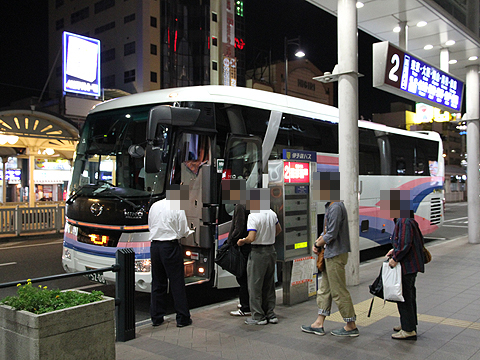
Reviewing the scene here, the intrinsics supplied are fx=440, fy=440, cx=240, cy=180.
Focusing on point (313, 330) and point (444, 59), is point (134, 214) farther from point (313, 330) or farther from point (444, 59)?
point (444, 59)

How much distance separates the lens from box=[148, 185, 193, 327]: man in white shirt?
606 cm

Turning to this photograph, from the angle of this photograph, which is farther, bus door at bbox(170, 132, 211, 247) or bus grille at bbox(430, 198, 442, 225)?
bus grille at bbox(430, 198, 442, 225)

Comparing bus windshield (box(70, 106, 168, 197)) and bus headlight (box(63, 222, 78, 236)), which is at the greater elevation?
bus windshield (box(70, 106, 168, 197))

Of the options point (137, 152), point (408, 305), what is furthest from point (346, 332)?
point (137, 152)

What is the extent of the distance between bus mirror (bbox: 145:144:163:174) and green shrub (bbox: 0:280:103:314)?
8.91 feet

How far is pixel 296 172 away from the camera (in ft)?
23.5

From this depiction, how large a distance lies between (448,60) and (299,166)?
9.53 metres

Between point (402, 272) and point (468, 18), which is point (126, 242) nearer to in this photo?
point (402, 272)

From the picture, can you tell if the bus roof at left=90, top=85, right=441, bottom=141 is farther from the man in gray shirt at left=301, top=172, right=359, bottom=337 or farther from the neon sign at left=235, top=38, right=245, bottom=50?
the neon sign at left=235, top=38, right=245, bottom=50

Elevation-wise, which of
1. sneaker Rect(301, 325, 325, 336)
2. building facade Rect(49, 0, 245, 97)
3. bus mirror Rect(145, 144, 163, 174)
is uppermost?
building facade Rect(49, 0, 245, 97)

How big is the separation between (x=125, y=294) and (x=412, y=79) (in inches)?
332

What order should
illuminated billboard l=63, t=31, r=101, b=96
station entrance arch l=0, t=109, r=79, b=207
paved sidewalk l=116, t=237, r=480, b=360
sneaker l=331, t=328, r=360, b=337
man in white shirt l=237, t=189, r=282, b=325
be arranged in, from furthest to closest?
illuminated billboard l=63, t=31, r=101, b=96
station entrance arch l=0, t=109, r=79, b=207
man in white shirt l=237, t=189, r=282, b=325
sneaker l=331, t=328, r=360, b=337
paved sidewalk l=116, t=237, r=480, b=360

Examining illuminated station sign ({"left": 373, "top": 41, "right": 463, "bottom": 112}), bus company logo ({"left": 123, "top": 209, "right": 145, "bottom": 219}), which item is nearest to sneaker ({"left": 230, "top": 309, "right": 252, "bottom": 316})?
bus company logo ({"left": 123, "top": 209, "right": 145, "bottom": 219})

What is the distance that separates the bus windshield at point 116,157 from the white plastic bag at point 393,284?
3.61 m
